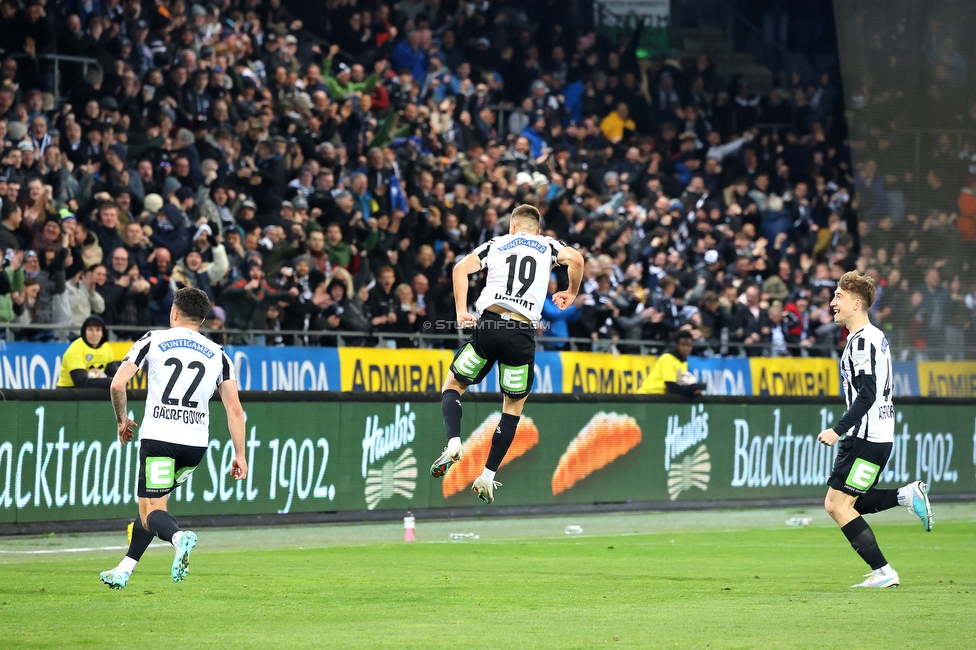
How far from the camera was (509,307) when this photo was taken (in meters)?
11.7

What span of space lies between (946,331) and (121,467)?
48.4 feet

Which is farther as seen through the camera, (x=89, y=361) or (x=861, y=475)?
(x=89, y=361)

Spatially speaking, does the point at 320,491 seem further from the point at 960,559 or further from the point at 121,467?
the point at 960,559

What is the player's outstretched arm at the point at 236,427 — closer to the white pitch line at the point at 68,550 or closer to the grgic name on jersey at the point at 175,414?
the grgic name on jersey at the point at 175,414

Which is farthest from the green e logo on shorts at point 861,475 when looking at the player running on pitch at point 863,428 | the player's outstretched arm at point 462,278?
the player's outstretched arm at point 462,278

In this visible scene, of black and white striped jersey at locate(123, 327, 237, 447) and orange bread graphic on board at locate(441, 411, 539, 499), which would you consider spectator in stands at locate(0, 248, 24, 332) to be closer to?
orange bread graphic on board at locate(441, 411, 539, 499)

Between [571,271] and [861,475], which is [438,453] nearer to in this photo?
[571,271]

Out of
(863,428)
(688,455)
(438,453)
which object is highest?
(863,428)

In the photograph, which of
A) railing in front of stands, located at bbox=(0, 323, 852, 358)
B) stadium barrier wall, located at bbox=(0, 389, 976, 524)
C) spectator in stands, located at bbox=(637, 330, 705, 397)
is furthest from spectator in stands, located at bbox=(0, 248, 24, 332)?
spectator in stands, located at bbox=(637, 330, 705, 397)

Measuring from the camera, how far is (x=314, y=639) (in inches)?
308

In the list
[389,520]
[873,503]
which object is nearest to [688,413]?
[389,520]

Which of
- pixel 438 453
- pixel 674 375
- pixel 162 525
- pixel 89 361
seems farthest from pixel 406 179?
pixel 162 525

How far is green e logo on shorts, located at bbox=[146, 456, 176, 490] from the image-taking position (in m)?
9.54

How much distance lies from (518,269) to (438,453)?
6.49 m
